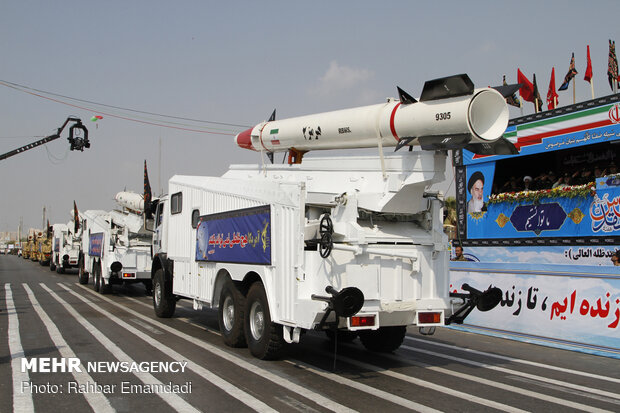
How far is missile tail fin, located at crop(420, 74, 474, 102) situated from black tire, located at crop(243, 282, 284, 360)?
12.6ft

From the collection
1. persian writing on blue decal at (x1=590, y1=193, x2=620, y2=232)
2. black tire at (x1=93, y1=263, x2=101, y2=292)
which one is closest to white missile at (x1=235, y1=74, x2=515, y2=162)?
persian writing on blue decal at (x1=590, y1=193, x2=620, y2=232)

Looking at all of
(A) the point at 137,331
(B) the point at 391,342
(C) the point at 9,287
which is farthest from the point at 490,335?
(C) the point at 9,287

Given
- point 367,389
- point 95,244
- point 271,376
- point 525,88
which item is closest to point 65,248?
point 95,244

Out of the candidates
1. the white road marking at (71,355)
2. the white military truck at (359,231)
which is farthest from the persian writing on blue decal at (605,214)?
the white road marking at (71,355)

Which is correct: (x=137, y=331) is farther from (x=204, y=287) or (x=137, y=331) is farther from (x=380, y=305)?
(x=380, y=305)

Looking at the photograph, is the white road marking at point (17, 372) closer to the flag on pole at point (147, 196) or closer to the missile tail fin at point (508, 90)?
the flag on pole at point (147, 196)

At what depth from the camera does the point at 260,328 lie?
8.99 m

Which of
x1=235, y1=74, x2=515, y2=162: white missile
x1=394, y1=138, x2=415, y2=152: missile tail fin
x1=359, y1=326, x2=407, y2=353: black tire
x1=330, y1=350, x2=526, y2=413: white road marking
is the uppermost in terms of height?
x1=235, y1=74, x2=515, y2=162: white missile

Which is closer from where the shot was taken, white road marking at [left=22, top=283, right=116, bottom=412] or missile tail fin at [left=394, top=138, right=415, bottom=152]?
white road marking at [left=22, top=283, right=116, bottom=412]

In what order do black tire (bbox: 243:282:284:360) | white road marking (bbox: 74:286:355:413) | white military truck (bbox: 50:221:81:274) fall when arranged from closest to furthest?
white road marking (bbox: 74:286:355:413), black tire (bbox: 243:282:284:360), white military truck (bbox: 50:221:81:274)

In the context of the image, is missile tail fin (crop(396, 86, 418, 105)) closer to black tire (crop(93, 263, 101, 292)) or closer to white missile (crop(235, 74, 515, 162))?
white missile (crop(235, 74, 515, 162))

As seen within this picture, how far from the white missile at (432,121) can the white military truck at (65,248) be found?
23353 millimetres

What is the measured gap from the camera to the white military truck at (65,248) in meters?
31.3

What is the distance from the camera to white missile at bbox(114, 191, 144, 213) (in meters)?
21.6
